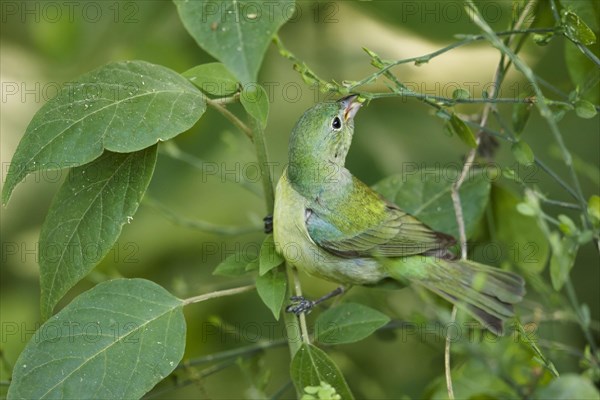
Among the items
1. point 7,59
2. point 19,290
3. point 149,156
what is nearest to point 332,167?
point 149,156

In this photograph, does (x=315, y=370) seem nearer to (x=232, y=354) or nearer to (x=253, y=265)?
(x=253, y=265)

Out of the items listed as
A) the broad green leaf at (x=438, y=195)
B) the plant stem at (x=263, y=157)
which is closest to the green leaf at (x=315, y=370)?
the plant stem at (x=263, y=157)

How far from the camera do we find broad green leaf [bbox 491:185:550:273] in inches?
110

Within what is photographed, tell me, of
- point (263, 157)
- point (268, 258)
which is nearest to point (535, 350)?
point (268, 258)

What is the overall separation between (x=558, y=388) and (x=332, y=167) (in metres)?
1.41

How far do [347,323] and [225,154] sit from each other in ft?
6.72

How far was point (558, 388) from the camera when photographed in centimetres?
176

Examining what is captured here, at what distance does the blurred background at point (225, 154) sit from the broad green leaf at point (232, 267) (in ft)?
4.03

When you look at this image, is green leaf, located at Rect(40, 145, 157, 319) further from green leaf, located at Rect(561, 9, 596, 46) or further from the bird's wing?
green leaf, located at Rect(561, 9, 596, 46)

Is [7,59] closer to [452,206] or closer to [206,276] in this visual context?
[206,276]

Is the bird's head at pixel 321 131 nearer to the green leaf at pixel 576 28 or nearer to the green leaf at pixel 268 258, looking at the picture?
the green leaf at pixel 268 258

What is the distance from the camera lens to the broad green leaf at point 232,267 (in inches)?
91.0

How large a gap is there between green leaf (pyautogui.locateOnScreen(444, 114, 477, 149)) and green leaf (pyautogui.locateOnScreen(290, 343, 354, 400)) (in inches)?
27.8

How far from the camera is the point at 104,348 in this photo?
2.09m
